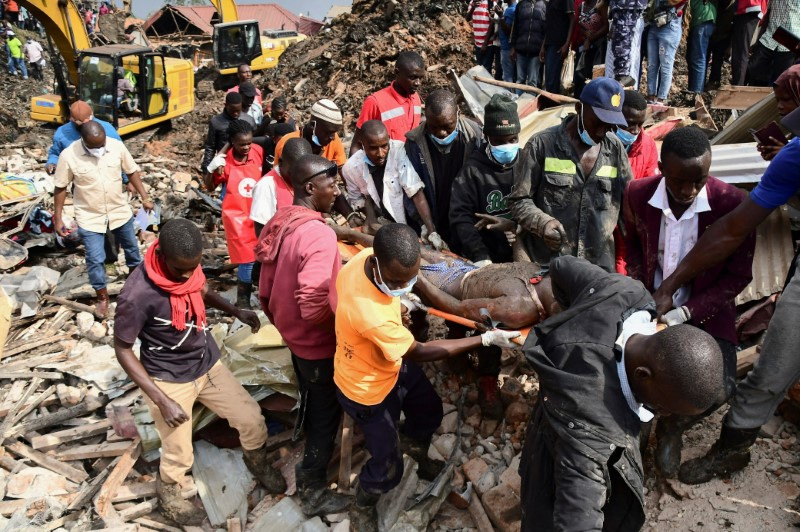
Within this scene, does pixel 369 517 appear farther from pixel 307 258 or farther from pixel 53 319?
pixel 53 319

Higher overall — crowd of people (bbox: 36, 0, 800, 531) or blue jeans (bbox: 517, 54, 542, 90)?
blue jeans (bbox: 517, 54, 542, 90)

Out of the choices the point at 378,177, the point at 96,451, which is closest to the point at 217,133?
the point at 378,177

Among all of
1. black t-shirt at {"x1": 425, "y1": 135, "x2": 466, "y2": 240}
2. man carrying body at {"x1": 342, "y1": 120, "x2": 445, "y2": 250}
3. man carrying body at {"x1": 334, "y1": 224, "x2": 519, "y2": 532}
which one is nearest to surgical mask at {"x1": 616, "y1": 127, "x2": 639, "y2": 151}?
black t-shirt at {"x1": 425, "y1": 135, "x2": 466, "y2": 240}

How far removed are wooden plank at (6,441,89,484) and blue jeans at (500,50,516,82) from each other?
879cm

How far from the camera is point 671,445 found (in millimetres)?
3229

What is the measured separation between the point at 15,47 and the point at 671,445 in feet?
76.8

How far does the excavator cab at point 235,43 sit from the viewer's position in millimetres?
15664

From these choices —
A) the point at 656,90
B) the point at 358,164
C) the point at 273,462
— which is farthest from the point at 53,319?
the point at 656,90

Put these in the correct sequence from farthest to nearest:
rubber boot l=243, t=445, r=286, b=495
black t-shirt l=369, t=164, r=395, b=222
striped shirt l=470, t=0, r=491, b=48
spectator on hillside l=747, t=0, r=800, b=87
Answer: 1. striped shirt l=470, t=0, r=491, b=48
2. spectator on hillside l=747, t=0, r=800, b=87
3. black t-shirt l=369, t=164, r=395, b=222
4. rubber boot l=243, t=445, r=286, b=495

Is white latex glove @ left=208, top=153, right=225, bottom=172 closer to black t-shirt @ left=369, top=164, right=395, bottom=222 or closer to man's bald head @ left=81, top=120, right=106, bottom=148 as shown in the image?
man's bald head @ left=81, top=120, right=106, bottom=148

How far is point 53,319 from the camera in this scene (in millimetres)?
6102

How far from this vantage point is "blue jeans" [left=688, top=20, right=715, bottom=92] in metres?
7.04

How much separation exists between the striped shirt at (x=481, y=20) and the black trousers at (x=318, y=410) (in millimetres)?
9200

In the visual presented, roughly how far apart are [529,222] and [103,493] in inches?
134
